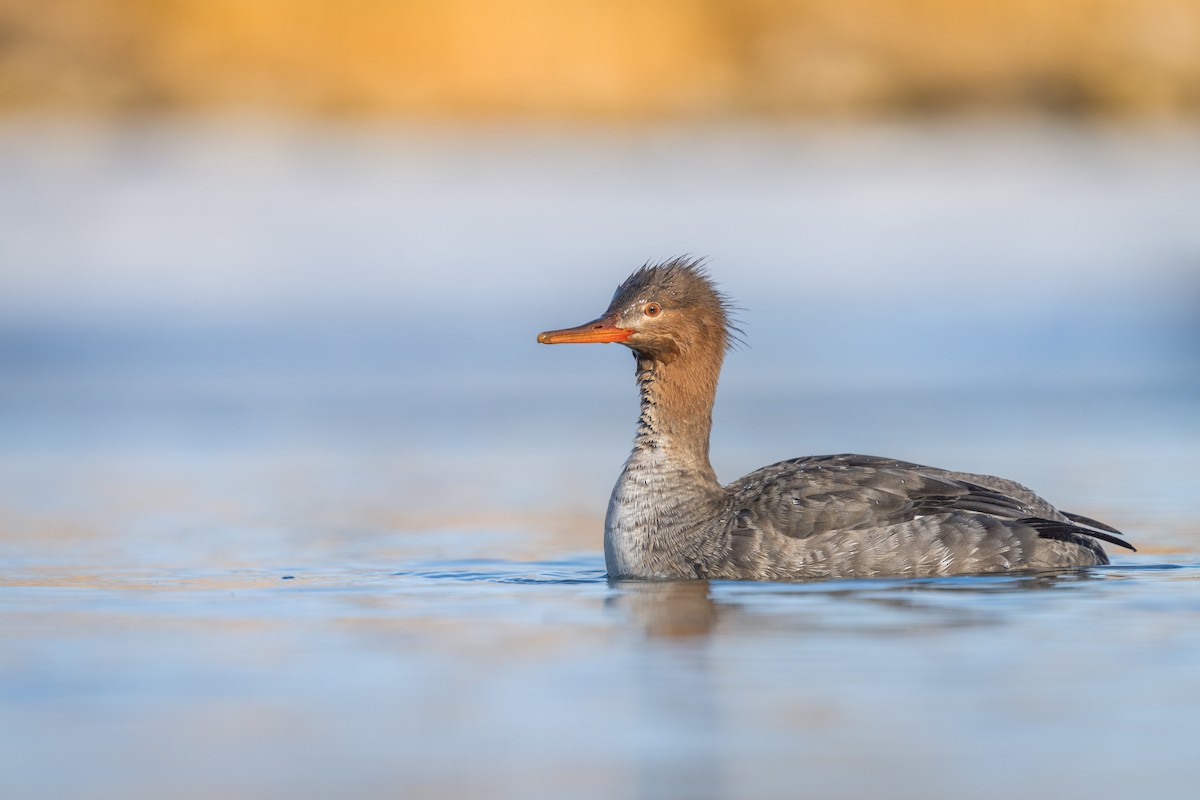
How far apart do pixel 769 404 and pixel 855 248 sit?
6.96 meters

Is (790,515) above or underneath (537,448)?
underneath

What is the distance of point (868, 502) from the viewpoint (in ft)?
29.1

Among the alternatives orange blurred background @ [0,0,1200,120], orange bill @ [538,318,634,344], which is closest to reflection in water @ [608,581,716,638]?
orange bill @ [538,318,634,344]

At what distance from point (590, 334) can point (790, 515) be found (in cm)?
119

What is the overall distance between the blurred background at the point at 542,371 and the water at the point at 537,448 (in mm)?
35

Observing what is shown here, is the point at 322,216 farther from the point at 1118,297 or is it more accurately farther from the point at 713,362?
the point at 713,362

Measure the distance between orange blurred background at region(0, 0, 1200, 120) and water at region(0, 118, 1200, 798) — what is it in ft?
3.74

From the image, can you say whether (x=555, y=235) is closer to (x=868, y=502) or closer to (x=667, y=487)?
(x=667, y=487)

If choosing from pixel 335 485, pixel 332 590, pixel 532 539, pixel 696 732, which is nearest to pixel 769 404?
pixel 335 485

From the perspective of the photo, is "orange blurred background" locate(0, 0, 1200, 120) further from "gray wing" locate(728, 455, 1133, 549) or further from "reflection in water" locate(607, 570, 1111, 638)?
"reflection in water" locate(607, 570, 1111, 638)

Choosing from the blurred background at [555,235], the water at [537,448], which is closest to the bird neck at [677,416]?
the water at [537,448]

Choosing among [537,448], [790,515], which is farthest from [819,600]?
[537,448]

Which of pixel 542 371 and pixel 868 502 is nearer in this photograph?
pixel 868 502

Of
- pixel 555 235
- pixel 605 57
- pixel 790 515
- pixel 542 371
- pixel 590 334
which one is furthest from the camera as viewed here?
pixel 605 57
